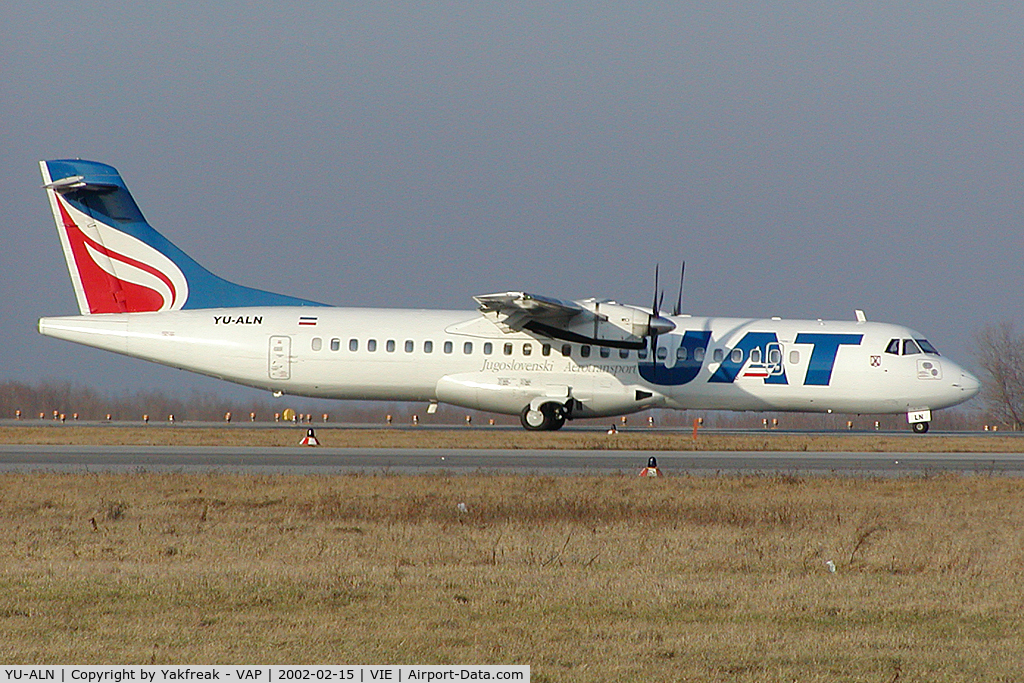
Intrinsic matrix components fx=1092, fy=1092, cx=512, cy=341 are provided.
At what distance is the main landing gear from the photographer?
30656 millimetres

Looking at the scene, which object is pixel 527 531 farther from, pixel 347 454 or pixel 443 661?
pixel 347 454

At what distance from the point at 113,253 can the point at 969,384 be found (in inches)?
990

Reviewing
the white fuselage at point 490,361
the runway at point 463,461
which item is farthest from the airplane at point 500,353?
the runway at point 463,461

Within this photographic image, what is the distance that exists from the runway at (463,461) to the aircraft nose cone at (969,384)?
19.6 feet

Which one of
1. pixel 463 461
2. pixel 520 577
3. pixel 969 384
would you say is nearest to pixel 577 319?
pixel 463 461

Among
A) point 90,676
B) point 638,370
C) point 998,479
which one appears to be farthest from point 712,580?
point 638,370

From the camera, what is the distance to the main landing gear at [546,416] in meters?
30.7

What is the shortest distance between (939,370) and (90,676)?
1159 inches

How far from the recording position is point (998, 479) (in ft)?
65.5

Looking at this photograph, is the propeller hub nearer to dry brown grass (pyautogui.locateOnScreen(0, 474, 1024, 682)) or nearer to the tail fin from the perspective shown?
the tail fin

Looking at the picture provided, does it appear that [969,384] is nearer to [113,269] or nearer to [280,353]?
[280,353]

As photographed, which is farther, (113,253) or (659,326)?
(113,253)

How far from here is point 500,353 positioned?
3083 centimetres

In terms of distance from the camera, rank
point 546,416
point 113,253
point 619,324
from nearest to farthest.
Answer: point 619,324 → point 546,416 → point 113,253
